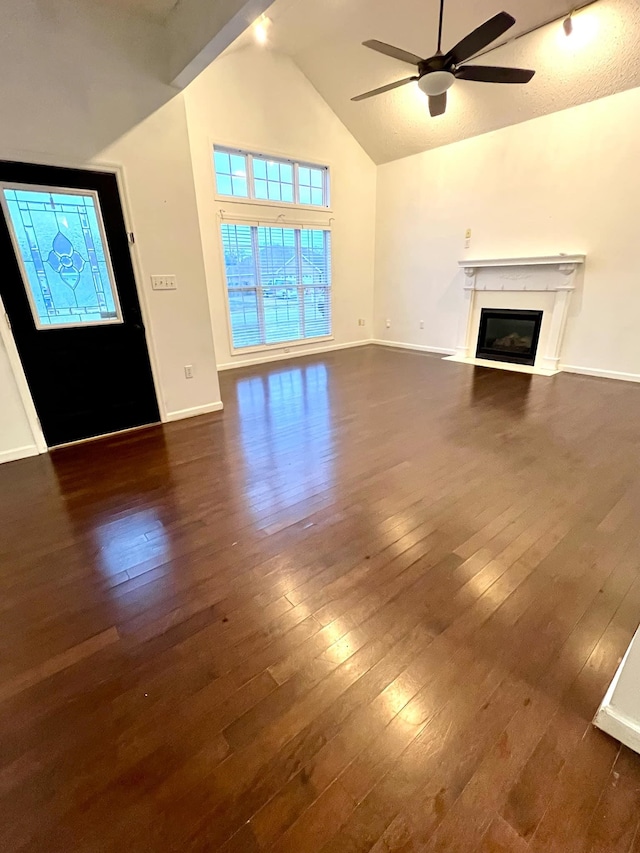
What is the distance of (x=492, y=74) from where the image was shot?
3.32 meters

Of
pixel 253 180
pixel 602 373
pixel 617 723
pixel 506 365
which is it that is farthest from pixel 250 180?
pixel 617 723

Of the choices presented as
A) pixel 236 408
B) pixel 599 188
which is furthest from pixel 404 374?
pixel 599 188

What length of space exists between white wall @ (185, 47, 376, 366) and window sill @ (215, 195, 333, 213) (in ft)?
0.16

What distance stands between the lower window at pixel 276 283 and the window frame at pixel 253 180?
12.9 inches

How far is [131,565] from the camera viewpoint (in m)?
1.87

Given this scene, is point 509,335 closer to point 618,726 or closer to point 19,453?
point 618,726

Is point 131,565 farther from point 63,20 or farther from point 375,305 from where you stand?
point 375,305

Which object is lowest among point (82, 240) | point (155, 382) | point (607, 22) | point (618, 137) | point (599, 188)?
point (155, 382)

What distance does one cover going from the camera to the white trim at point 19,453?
2978 millimetres

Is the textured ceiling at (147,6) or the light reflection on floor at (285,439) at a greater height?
the textured ceiling at (147,6)

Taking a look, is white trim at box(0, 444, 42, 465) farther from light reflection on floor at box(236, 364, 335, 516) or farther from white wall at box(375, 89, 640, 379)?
white wall at box(375, 89, 640, 379)

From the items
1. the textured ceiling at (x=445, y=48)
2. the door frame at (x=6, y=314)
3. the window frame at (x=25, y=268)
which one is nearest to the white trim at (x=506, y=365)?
the textured ceiling at (x=445, y=48)

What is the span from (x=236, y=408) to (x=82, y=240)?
1.95 metres

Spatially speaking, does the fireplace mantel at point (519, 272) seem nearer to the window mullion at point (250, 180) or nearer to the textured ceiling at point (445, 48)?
the textured ceiling at point (445, 48)
